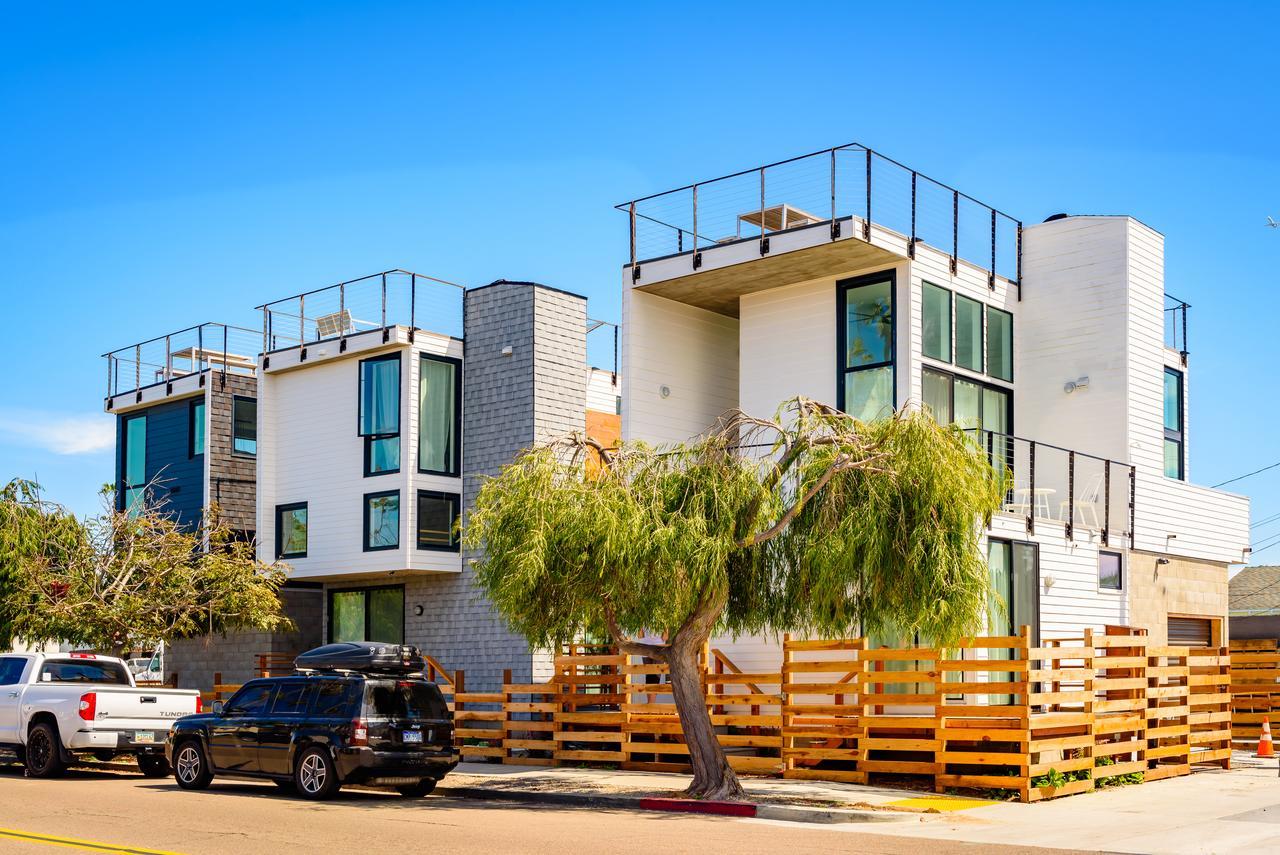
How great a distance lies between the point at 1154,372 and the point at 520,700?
12.8 meters

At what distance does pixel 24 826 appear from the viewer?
1348 cm

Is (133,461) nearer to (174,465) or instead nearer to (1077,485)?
(174,465)

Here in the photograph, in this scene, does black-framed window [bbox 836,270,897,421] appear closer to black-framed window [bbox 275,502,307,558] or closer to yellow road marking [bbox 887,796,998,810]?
yellow road marking [bbox 887,796,998,810]

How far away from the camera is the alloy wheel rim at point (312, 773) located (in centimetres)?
1669

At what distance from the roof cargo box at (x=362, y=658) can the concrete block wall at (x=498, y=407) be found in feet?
20.6

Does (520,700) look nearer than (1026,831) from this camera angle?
No

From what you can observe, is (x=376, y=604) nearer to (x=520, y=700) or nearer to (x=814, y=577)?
(x=520, y=700)

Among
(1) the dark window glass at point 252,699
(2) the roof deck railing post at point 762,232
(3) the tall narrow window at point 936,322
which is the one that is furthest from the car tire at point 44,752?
(3) the tall narrow window at point 936,322

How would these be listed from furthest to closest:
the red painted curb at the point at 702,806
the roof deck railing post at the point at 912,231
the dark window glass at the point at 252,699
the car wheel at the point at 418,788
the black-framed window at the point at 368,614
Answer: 1. the black-framed window at the point at 368,614
2. the roof deck railing post at the point at 912,231
3. the dark window glass at the point at 252,699
4. the car wheel at the point at 418,788
5. the red painted curb at the point at 702,806

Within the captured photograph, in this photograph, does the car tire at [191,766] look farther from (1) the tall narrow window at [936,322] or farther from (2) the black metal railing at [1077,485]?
(2) the black metal railing at [1077,485]

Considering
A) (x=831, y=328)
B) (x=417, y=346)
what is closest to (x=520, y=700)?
(x=417, y=346)

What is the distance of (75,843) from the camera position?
12.1 meters

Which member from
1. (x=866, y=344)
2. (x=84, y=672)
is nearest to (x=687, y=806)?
(x=866, y=344)

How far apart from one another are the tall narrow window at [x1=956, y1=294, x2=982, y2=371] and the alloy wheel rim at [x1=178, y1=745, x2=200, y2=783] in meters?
13.2
